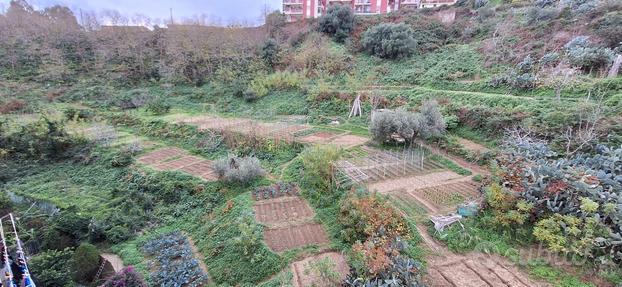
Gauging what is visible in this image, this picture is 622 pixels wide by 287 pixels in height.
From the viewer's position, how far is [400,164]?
1127 cm

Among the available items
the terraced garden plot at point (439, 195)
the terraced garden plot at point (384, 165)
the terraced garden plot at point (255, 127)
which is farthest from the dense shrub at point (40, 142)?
the terraced garden plot at point (439, 195)

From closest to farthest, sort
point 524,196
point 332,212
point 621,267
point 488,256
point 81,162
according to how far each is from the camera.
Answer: point 621,267
point 488,256
point 524,196
point 332,212
point 81,162

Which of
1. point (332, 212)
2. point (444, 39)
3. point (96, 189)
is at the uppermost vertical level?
point (444, 39)

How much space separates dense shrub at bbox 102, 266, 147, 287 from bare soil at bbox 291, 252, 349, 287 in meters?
3.52

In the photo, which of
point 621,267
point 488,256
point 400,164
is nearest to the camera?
point 621,267

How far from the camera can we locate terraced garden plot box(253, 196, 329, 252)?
26.5 ft

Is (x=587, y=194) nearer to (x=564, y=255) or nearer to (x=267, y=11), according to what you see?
(x=564, y=255)

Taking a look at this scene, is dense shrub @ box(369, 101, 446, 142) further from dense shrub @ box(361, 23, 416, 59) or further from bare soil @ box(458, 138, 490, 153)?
dense shrub @ box(361, 23, 416, 59)

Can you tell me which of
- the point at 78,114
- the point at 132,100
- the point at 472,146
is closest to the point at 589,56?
the point at 472,146

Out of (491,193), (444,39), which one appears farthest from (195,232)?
(444,39)

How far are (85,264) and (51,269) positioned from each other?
108cm

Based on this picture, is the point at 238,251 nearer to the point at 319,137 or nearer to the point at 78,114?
the point at 319,137

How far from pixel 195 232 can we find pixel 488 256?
8189 millimetres

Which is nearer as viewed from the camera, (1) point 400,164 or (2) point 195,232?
(2) point 195,232
